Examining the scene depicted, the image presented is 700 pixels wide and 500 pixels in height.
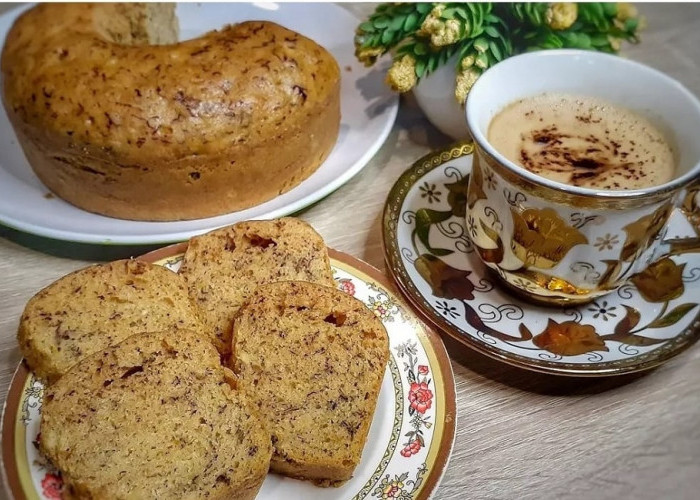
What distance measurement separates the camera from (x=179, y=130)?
4.06ft

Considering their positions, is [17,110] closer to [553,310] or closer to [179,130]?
[179,130]

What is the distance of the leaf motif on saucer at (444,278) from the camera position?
3.79 ft

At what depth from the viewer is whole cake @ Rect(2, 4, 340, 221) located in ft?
4.06

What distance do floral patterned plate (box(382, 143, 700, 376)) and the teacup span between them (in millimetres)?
51

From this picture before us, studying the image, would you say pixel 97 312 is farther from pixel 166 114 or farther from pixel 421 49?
pixel 421 49

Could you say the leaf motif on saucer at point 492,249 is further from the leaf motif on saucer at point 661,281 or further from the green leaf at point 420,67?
the green leaf at point 420,67

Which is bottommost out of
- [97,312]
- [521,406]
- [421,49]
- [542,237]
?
[521,406]

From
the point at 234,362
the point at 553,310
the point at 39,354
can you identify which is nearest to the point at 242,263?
the point at 234,362

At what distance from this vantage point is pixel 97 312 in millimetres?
1030

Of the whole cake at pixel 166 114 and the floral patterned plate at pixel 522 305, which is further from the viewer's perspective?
the whole cake at pixel 166 114

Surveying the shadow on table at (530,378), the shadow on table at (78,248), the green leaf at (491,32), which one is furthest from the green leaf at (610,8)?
the shadow on table at (78,248)

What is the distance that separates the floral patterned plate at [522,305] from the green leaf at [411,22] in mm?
343

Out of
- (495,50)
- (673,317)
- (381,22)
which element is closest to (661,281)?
(673,317)

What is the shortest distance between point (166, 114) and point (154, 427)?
61 centimetres
